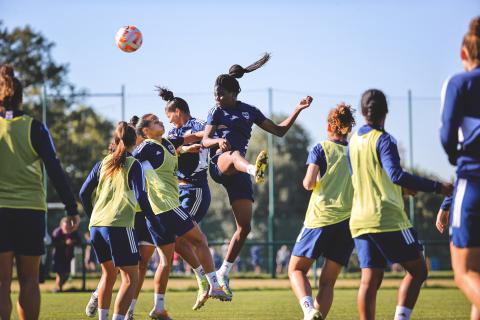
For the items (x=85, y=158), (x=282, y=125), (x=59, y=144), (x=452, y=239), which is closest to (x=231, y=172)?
(x=282, y=125)

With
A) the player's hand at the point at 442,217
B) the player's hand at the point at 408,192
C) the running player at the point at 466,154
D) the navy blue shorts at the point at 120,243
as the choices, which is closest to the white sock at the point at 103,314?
the navy blue shorts at the point at 120,243

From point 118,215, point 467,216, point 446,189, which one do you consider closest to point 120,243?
point 118,215

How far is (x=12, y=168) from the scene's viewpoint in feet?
21.9

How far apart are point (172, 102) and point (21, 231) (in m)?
4.29

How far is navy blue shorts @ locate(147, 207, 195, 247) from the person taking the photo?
31.8 feet

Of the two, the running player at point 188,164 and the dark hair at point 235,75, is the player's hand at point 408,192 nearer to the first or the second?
the dark hair at point 235,75

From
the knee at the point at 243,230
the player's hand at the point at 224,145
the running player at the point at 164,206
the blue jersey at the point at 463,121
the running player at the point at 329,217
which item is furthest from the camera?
the knee at the point at 243,230

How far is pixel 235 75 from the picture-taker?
381 inches

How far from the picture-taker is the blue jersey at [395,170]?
643cm

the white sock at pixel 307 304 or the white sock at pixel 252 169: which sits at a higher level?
the white sock at pixel 252 169

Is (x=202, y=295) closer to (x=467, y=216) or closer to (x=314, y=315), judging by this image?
(x=314, y=315)

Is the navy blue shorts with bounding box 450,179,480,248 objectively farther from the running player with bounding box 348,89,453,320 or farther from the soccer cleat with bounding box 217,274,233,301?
the soccer cleat with bounding box 217,274,233,301

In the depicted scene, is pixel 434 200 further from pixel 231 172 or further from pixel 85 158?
pixel 231 172

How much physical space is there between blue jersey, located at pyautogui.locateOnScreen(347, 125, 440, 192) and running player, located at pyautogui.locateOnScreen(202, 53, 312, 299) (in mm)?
2513
